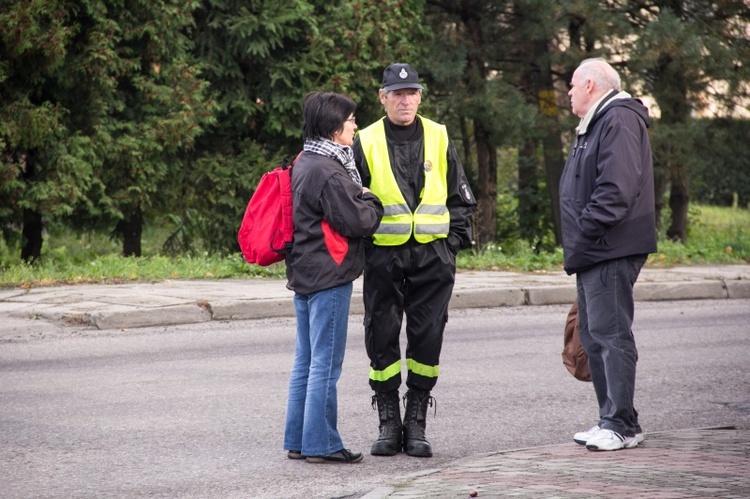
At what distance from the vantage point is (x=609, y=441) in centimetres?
560

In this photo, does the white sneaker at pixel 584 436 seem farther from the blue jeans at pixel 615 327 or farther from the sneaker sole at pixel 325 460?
the sneaker sole at pixel 325 460

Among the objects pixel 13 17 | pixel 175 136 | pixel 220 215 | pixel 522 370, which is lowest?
pixel 522 370

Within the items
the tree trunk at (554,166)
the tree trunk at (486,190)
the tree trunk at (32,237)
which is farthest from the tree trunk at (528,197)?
the tree trunk at (32,237)

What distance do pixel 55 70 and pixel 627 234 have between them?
1090cm

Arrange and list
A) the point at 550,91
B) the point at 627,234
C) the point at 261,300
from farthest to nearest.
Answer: the point at 550,91 < the point at 261,300 < the point at 627,234

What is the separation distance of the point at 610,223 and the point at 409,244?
3.45 ft

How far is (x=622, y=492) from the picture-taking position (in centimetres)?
460

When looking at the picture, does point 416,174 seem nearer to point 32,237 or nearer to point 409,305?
point 409,305

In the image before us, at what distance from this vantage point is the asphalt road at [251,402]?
5.50 meters

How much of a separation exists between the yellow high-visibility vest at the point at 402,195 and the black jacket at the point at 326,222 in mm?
124

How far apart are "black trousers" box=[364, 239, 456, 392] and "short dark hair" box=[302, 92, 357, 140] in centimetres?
68

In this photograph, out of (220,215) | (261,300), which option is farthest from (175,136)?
(261,300)

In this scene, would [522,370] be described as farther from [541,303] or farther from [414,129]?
[541,303]

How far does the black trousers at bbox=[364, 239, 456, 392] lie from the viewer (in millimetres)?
5781
